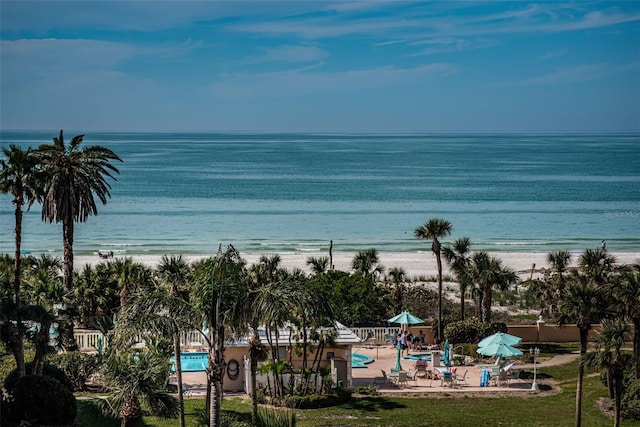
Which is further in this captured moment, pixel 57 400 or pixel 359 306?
pixel 359 306

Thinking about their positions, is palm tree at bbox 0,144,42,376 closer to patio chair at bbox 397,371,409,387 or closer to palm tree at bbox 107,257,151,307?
palm tree at bbox 107,257,151,307

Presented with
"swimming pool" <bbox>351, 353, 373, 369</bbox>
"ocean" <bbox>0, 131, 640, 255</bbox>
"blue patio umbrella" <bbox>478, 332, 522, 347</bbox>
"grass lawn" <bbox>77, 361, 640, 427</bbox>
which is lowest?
"grass lawn" <bbox>77, 361, 640, 427</bbox>

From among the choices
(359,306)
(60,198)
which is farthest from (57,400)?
(359,306)

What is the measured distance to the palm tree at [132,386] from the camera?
17.1 metres

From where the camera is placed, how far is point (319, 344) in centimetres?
2645

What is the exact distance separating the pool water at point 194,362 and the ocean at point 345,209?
37138 millimetres

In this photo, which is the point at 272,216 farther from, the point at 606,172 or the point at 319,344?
the point at 606,172

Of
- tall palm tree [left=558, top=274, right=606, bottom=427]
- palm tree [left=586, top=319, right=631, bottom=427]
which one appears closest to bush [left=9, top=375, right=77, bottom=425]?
tall palm tree [left=558, top=274, right=606, bottom=427]

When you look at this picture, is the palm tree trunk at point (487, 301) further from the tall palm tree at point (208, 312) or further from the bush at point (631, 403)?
the tall palm tree at point (208, 312)

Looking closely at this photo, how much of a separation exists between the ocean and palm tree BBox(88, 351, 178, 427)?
49.7 m

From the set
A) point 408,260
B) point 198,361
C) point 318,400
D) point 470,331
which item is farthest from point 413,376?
point 408,260

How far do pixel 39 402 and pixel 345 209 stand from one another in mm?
80288

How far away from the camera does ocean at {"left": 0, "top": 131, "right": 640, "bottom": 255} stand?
245 feet

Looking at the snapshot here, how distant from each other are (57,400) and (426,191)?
337 feet
